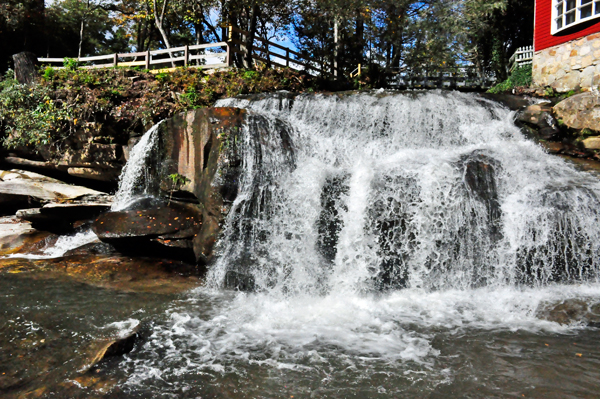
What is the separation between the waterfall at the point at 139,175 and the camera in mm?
9062

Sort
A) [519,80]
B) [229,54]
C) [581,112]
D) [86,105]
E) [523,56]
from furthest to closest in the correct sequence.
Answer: [523,56] < [519,80] < [229,54] < [86,105] < [581,112]

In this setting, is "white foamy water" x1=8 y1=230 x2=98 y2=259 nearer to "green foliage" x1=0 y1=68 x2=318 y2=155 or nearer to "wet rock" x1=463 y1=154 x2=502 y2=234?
"green foliage" x1=0 y1=68 x2=318 y2=155

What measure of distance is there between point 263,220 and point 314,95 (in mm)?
5070

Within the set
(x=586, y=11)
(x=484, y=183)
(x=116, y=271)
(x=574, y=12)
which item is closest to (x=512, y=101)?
(x=586, y=11)

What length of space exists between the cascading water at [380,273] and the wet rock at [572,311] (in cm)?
22

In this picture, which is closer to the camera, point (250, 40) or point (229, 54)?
point (229, 54)

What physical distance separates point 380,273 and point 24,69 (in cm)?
1322

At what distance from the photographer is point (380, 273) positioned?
698cm

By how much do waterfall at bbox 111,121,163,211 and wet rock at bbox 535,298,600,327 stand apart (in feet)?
25.9

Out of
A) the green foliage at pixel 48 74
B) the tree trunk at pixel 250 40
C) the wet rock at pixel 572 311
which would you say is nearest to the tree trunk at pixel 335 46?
the tree trunk at pixel 250 40

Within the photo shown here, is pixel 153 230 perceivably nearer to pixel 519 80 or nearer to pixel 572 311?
pixel 572 311

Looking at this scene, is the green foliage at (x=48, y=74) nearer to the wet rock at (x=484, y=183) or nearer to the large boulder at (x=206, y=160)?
the large boulder at (x=206, y=160)

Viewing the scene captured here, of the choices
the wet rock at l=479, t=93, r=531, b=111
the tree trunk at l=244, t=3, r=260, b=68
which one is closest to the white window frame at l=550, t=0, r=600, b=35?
the wet rock at l=479, t=93, r=531, b=111

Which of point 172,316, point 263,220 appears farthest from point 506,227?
point 172,316
